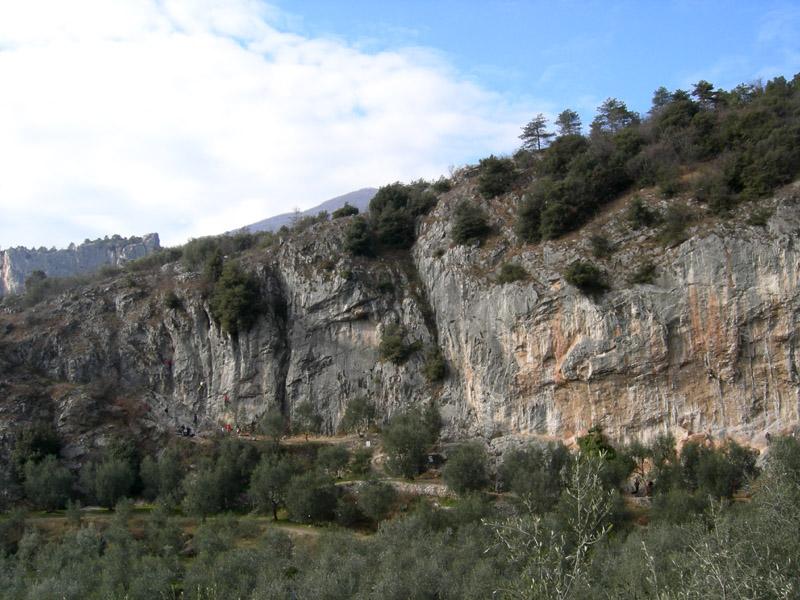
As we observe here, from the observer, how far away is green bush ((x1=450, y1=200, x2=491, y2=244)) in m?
42.7

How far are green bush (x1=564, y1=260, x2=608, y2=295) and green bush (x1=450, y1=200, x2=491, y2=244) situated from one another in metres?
8.63

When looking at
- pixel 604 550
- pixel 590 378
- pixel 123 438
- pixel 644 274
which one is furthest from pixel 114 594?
pixel 644 274

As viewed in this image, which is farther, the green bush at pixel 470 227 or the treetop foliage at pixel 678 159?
the green bush at pixel 470 227

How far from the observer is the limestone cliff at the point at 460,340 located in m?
31.9

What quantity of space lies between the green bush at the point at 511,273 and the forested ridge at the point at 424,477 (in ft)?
0.59

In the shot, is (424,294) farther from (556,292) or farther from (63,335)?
(63,335)

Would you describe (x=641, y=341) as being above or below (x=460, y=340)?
below

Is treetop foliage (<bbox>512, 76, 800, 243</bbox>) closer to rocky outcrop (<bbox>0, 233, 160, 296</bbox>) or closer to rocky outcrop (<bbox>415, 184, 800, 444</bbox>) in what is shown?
Answer: rocky outcrop (<bbox>415, 184, 800, 444</bbox>)

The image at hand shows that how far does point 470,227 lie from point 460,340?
7.80 m

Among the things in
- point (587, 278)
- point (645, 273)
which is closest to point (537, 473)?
point (587, 278)

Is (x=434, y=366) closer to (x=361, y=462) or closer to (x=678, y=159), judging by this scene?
(x=361, y=462)

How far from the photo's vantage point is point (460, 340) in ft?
135

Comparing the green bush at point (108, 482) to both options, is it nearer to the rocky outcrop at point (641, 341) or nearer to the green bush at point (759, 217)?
the rocky outcrop at point (641, 341)

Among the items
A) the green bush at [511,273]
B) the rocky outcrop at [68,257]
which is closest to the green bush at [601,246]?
the green bush at [511,273]
